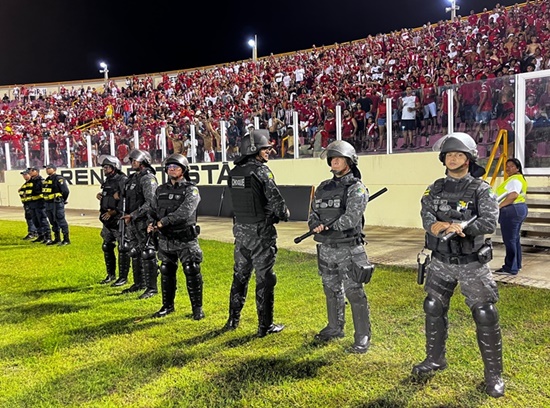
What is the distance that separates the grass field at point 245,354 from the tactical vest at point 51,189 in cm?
494

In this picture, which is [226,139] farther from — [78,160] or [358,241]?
[358,241]

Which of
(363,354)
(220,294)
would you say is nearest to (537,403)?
(363,354)

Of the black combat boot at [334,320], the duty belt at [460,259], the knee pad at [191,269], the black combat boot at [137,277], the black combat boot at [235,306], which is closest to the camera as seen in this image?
the duty belt at [460,259]

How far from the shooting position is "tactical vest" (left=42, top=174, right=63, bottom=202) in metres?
11.9

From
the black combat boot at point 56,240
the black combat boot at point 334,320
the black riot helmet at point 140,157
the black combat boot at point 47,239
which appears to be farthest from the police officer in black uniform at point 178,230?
the black combat boot at point 47,239

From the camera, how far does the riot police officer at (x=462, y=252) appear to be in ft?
12.2

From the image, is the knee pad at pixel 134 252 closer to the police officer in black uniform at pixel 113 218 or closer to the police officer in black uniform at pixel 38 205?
the police officer in black uniform at pixel 113 218

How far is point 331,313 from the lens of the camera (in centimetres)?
492

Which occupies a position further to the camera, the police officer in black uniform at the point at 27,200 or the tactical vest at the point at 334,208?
the police officer in black uniform at the point at 27,200

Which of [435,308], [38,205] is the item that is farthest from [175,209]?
[38,205]

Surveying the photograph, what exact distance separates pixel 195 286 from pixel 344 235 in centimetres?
214

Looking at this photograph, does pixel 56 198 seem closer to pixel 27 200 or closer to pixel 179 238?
pixel 27 200

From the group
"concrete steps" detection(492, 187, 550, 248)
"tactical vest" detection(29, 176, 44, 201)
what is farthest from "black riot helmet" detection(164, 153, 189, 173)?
"tactical vest" detection(29, 176, 44, 201)

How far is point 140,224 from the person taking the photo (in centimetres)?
725
